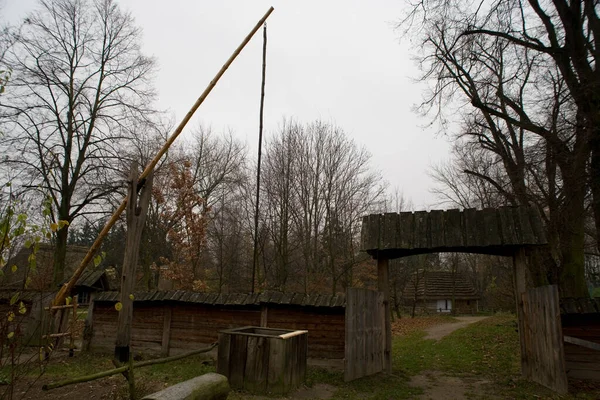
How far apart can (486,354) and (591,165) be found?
618 centimetres

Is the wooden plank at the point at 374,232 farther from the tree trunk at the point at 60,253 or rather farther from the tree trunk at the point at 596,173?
the tree trunk at the point at 60,253

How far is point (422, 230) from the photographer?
907 cm

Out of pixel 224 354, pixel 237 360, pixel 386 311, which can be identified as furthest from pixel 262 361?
pixel 386 311

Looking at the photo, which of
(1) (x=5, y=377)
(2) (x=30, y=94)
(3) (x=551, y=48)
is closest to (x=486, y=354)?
(3) (x=551, y=48)

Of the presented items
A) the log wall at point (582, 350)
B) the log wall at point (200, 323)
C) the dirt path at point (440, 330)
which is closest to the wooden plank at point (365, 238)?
the log wall at point (200, 323)

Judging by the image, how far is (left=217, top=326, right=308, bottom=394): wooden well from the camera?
732 centimetres

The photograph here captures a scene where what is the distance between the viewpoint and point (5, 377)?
7969 millimetres

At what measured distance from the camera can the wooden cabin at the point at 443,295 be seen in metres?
35.7

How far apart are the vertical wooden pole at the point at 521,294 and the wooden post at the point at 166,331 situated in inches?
348

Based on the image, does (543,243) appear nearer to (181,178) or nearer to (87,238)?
Answer: (181,178)

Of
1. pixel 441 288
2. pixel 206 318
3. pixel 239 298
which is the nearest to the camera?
pixel 239 298

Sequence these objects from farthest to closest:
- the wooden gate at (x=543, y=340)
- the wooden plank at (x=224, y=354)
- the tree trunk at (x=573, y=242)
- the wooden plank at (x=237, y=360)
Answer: the tree trunk at (x=573, y=242) < the wooden plank at (x=224, y=354) < the wooden plank at (x=237, y=360) < the wooden gate at (x=543, y=340)

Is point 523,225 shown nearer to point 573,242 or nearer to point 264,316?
point 573,242

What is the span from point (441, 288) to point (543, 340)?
31.9m
